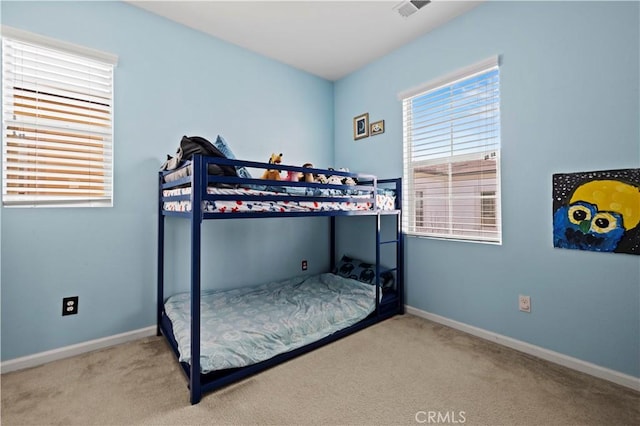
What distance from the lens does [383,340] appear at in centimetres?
225

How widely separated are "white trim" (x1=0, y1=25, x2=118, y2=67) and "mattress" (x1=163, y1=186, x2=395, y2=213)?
1040 millimetres

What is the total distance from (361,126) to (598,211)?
84.2 inches

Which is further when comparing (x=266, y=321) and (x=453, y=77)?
(x=453, y=77)

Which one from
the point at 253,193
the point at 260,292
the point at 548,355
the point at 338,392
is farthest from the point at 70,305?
the point at 548,355

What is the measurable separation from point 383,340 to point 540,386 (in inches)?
37.9

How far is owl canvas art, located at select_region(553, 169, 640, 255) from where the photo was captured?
5.41 ft

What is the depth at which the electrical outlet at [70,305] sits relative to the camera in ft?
6.55

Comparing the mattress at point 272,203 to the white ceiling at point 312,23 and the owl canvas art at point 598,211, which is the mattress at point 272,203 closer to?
the owl canvas art at point 598,211

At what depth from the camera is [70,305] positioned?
6.61 ft

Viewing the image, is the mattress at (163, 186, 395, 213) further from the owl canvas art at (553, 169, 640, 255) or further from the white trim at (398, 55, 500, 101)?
the owl canvas art at (553, 169, 640, 255)

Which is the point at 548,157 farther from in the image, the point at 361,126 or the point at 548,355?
the point at 361,126

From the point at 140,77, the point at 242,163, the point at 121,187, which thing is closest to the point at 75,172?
the point at 121,187

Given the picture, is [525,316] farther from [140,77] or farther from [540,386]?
[140,77]

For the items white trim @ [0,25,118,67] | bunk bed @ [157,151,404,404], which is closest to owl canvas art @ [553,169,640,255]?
bunk bed @ [157,151,404,404]
